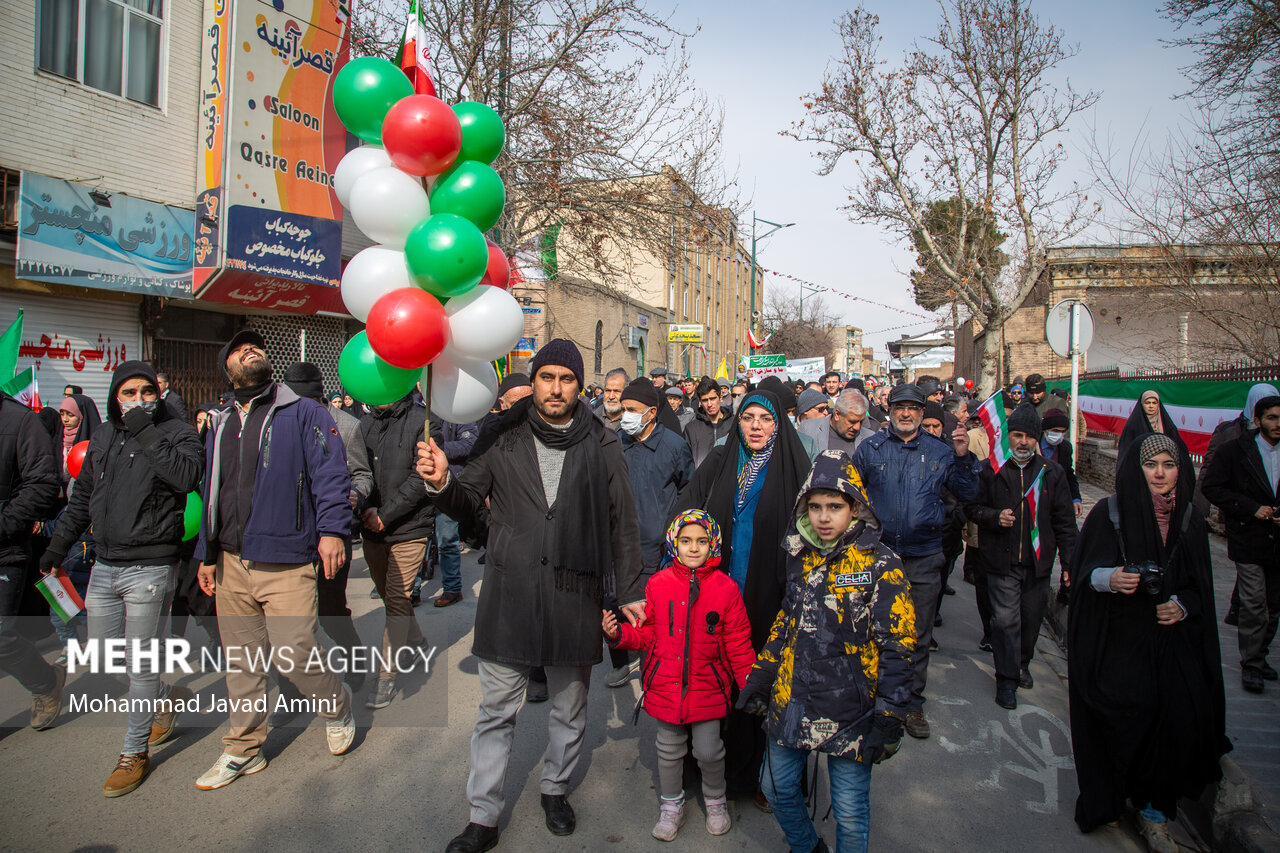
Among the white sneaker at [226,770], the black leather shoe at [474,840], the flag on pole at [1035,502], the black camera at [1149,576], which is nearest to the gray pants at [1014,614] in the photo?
the flag on pole at [1035,502]

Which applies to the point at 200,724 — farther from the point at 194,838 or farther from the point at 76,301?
the point at 76,301

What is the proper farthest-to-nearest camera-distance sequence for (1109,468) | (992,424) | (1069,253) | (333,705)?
(1069,253) < (1109,468) < (992,424) < (333,705)

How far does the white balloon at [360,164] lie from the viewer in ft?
10.5

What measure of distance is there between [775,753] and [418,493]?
2.74m

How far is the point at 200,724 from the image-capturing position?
435 cm

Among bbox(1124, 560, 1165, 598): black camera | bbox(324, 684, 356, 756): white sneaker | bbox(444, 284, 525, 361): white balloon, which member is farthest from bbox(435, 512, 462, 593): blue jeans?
bbox(1124, 560, 1165, 598): black camera

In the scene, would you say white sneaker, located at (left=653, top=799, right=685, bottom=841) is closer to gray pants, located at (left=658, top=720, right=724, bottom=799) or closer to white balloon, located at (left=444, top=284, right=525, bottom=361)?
gray pants, located at (left=658, top=720, right=724, bottom=799)

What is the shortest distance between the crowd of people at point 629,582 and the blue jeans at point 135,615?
1cm

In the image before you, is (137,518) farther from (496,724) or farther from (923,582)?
(923,582)

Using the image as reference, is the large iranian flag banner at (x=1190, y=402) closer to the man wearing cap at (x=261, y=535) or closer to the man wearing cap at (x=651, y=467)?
the man wearing cap at (x=651, y=467)

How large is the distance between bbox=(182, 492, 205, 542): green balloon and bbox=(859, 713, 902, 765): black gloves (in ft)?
11.4

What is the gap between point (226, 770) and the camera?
367cm

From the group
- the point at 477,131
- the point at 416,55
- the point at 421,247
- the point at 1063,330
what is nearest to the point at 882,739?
the point at 421,247

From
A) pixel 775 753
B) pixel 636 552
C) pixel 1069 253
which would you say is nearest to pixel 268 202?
pixel 636 552
